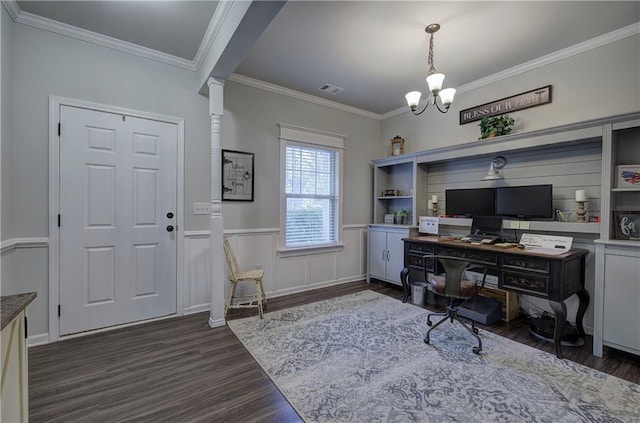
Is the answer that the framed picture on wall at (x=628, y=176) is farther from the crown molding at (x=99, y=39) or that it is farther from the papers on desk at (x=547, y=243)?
the crown molding at (x=99, y=39)

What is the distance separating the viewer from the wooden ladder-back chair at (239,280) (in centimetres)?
302

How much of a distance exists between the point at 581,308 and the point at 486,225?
43.3 inches

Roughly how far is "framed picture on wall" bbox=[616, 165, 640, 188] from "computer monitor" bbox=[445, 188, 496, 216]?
40.6 inches

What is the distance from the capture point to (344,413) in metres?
1.63

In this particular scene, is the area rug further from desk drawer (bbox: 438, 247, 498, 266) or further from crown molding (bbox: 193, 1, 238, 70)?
crown molding (bbox: 193, 1, 238, 70)

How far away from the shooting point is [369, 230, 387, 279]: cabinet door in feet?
13.7

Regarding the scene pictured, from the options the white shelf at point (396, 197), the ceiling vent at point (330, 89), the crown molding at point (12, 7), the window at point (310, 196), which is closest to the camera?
the crown molding at point (12, 7)

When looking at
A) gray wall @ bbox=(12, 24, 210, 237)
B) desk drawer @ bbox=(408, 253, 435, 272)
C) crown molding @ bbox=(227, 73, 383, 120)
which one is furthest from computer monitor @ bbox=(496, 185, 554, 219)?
gray wall @ bbox=(12, 24, 210, 237)

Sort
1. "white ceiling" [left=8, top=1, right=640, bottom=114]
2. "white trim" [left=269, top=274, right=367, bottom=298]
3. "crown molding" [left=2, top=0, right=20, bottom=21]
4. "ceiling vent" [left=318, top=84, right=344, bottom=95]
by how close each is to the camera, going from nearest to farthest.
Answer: "crown molding" [left=2, top=0, right=20, bottom=21] < "white ceiling" [left=8, top=1, right=640, bottom=114] < "ceiling vent" [left=318, top=84, right=344, bottom=95] < "white trim" [left=269, top=274, right=367, bottom=298]

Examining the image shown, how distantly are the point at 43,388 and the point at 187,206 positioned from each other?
1.79 meters

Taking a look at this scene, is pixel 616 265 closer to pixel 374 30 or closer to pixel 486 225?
pixel 486 225

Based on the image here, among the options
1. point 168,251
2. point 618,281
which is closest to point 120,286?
point 168,251

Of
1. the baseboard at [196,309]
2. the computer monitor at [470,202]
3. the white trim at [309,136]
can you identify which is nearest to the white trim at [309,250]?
the baseboard at [196,309]

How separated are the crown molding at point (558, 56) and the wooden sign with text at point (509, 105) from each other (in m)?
0.26
